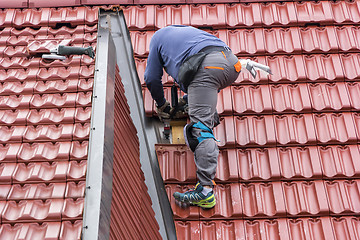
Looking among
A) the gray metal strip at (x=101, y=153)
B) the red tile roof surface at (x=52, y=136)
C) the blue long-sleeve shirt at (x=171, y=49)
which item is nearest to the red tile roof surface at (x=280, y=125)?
the blue long-sleeve shirt at (x=171, y=49)

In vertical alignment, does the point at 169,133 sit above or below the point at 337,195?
above

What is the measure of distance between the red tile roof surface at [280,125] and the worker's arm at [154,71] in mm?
301

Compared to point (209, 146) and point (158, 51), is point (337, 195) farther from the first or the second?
point (158, 51)

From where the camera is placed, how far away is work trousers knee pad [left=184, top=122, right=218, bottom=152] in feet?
12.3

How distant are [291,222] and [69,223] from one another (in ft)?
6.06

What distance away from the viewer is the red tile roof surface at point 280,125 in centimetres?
371

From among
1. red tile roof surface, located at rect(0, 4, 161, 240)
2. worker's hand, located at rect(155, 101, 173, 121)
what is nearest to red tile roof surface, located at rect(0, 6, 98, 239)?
red tile roof surface, located at rect(0, 4, 161, 240)

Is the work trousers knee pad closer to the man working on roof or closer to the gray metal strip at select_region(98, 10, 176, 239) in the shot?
the man working on roof

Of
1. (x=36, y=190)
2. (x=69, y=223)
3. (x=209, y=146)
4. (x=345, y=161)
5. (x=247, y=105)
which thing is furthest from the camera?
(x=247, y=105)

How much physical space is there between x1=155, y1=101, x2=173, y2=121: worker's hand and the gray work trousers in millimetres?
460

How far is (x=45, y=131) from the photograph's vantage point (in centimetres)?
362

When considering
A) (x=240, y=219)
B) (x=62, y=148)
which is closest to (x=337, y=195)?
(x=240, y=219)

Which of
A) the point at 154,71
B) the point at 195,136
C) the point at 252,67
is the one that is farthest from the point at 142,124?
the point at 252,67

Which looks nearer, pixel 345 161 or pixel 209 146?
pixel 209 146
